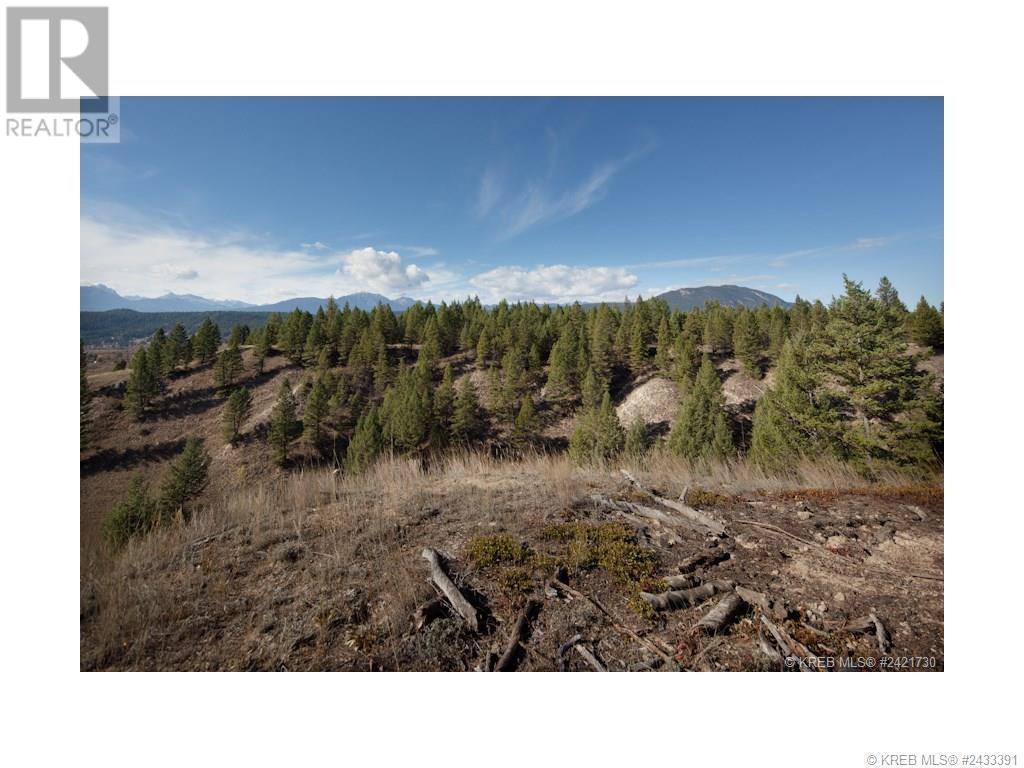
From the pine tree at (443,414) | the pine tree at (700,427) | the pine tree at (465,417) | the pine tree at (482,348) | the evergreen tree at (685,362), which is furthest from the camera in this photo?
the pine tree at (482,348)

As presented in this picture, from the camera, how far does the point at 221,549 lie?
13.0ft

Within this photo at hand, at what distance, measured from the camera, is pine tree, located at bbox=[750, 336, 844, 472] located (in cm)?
1994

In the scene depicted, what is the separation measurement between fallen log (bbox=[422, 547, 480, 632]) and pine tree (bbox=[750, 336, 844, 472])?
68.4 feet

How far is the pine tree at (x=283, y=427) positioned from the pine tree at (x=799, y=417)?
4249cm

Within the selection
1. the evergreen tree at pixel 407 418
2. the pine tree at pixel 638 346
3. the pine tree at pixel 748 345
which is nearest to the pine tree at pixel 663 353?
the pine tree at pixel 638 346

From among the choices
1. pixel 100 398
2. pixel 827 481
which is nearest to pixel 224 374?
pixel 100 398

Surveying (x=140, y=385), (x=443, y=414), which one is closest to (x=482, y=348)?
(x=443, y=414)

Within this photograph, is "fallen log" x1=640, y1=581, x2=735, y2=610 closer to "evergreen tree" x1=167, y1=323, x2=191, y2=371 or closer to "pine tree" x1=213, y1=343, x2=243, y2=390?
"pine tree" x1=213, y1=343, x2=243, y2=390

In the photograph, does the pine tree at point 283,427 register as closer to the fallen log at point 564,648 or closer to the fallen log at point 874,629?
the fallen log at point 564,648

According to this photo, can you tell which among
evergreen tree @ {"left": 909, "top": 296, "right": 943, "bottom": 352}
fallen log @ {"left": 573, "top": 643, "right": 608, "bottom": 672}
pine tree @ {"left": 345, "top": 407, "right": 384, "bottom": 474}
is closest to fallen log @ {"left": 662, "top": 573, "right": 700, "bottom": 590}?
fallen log @ {"left": 573, "top": 643, "right": 608, "bottom": 672}

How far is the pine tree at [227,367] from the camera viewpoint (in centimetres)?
4984

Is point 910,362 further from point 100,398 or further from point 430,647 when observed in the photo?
point 100,398

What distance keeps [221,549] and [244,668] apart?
68.1 inches

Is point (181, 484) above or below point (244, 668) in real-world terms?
below
